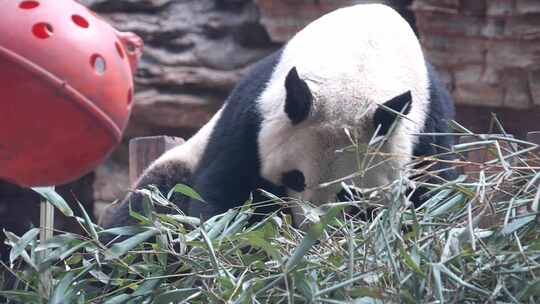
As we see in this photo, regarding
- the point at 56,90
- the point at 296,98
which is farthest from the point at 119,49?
the point at 296,98

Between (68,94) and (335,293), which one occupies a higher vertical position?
(68,94)

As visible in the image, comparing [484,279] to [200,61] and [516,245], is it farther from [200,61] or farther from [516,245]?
[200,61]

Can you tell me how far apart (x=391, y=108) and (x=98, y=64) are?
142 cm

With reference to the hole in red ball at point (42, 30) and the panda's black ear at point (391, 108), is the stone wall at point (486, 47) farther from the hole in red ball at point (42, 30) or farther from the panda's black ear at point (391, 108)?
the hole in red ball at point (42, 30)

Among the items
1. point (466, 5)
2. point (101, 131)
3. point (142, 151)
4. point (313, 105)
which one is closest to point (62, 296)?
point (101, 131)

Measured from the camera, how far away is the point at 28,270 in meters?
1.92

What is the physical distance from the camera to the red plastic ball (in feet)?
5.16

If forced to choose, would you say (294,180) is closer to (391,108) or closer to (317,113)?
(317,113)

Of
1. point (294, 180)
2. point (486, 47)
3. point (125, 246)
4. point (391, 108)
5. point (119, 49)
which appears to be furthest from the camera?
point (486, 47)

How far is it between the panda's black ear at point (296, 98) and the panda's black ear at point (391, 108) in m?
0.25

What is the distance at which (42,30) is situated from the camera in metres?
1.61

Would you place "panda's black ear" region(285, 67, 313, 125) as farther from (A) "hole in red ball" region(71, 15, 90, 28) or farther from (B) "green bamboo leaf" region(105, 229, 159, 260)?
(A) "hole in red ball" region(71, 15, 90, 28)

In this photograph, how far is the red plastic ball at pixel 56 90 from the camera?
1.57 meters

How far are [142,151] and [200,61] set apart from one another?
7.46 feet
